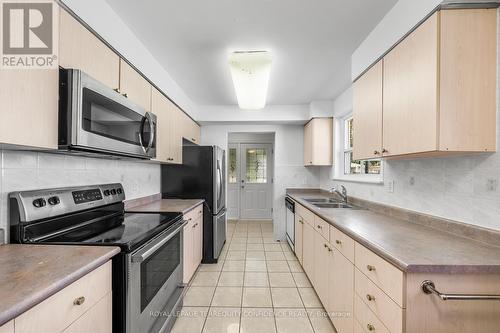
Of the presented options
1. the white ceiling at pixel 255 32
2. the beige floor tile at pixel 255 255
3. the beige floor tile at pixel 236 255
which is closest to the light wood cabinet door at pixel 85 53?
the white ceiling at pixel 255 32

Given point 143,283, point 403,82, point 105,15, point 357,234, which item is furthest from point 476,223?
point 105,15

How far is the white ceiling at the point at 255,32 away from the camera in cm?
168

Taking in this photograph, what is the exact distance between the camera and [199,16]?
180 cm

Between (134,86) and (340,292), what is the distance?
2.22m

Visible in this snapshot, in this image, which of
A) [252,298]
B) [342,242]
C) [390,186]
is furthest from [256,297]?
[390,186]

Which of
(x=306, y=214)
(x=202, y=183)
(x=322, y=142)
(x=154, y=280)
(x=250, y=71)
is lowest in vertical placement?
(x=154, y=280)

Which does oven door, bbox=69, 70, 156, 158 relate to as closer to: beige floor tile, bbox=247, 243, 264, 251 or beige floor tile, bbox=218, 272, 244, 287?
beige floor tile, bbox=218, 272, 244, 287

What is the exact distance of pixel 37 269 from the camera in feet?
3.04

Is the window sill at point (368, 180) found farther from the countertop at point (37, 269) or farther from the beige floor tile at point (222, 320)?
the countertop at point (37, 269)

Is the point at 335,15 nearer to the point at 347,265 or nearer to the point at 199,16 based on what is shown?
the point at 199,16

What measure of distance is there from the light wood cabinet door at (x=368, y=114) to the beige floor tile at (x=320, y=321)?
56.1 inches

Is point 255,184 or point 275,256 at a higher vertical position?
point 255,184

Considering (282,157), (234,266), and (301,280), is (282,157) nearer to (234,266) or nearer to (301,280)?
(234,266)

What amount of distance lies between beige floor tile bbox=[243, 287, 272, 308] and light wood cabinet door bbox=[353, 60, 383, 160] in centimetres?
162
